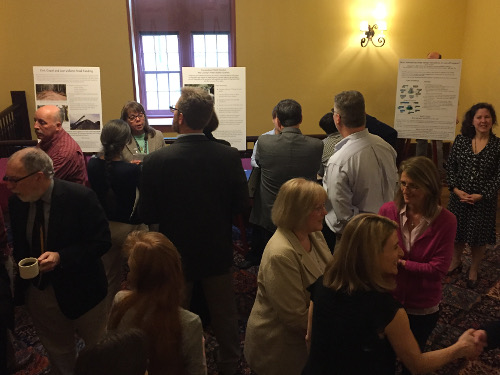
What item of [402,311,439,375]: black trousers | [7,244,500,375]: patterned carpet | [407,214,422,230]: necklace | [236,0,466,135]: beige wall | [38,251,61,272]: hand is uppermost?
[236,0,466,135]: beige wall

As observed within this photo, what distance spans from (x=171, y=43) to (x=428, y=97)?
4185 millimetres

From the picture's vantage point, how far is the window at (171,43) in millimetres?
6777

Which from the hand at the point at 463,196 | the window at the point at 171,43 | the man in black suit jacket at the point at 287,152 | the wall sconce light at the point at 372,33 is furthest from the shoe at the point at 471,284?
the window at the point at 171,43

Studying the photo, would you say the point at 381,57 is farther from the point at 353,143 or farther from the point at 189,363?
the point at 189,363

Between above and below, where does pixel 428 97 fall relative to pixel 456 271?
above

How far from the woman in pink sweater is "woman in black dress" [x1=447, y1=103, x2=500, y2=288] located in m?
1.70

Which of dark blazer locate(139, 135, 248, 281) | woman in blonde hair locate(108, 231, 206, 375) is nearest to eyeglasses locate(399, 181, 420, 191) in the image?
dark blazer locate(139, 135, 248, 281)

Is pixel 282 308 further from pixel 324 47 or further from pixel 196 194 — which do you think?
pixel 324 47

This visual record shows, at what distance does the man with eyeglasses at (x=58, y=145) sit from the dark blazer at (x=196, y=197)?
1.03 meters

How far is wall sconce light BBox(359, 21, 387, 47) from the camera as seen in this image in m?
6.43

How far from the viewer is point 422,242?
1.86 meters

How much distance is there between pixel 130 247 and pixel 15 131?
6.19 meters

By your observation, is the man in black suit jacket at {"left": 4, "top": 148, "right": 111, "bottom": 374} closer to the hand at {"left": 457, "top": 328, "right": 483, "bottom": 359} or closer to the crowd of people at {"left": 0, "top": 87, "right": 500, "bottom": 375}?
the crowd of people at {"left": 0, "top": 87, "right": 500, "bottom": 375}

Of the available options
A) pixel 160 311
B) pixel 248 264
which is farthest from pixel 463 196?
pixel 160 311
